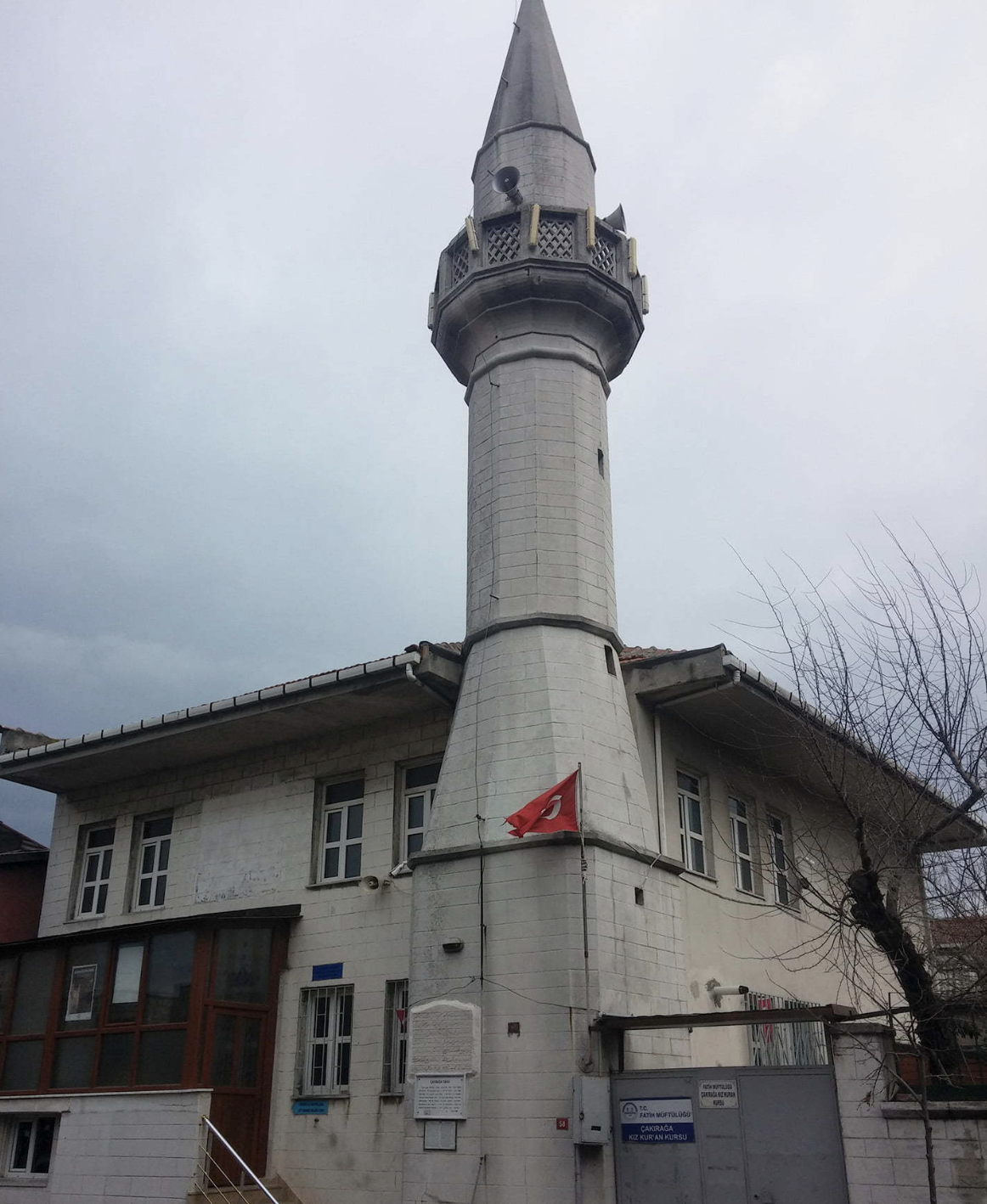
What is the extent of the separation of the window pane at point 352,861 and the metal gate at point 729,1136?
18.7ft

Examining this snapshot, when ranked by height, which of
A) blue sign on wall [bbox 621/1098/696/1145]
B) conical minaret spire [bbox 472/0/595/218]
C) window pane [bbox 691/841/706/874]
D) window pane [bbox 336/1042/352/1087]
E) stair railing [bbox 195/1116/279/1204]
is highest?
conical minaret spire [bbox 472/0/595/218]

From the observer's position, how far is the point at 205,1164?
45.5 ft

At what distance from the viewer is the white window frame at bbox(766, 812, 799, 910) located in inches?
708

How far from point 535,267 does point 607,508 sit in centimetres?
360

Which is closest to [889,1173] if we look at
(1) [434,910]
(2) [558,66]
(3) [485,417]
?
(1) [434,910]

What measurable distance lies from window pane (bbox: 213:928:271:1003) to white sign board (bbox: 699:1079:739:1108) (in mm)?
6712

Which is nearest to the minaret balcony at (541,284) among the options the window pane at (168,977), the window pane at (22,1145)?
the window pane at (168,977)

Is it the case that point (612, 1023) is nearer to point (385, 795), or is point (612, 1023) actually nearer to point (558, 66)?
point (385, 795)

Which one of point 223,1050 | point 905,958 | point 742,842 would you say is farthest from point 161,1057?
point 905,958

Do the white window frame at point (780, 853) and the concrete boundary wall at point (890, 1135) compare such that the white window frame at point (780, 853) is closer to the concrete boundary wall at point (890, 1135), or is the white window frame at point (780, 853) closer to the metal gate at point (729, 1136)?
the metal gate at point (729, 1136)

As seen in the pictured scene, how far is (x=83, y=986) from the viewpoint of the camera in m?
→ 15.9

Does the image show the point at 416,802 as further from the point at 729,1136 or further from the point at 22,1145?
A: the point at 22,1145

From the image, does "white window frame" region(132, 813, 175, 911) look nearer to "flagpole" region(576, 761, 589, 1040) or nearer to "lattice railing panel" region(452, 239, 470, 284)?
"flagpole" region(576, 761, 589, 1040)

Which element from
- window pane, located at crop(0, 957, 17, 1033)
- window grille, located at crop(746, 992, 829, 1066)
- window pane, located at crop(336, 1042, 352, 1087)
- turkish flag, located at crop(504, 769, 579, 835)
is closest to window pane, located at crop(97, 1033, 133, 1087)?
window pane, located at crop(0, 957, 17, 1033)
